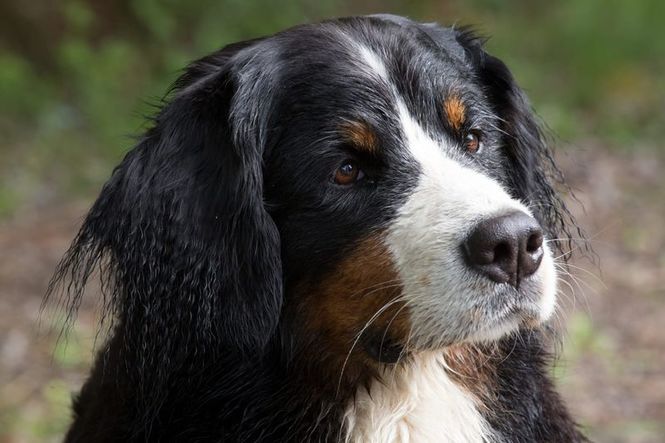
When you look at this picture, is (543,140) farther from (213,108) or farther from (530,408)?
(213,108)

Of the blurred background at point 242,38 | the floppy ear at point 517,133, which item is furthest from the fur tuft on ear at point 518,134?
the blurred background at point 242,38

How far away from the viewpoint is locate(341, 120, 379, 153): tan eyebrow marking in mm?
3334

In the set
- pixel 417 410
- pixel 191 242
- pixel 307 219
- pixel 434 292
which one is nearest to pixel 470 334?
pixel 434 292

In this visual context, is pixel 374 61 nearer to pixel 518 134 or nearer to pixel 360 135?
pixel 360 135

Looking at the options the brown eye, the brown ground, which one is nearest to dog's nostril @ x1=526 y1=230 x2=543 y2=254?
the brown eye

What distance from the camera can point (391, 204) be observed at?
129 inches

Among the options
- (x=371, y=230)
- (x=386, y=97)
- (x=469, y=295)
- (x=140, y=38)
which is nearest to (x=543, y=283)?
(x=469, y=295)

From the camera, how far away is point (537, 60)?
10.7 meters

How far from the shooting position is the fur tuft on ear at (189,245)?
3.30 meters

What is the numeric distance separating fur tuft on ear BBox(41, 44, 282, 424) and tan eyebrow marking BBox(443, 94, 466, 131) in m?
0.62

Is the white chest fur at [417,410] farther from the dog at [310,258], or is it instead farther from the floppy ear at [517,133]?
the floppy ear at [517,133]

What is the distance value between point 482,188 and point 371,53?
2.11 ft

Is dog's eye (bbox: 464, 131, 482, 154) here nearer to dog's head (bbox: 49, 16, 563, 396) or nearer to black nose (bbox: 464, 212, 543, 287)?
dog's head (bbox: 49, 16, 563, 396)

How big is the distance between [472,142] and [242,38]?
6.30 meters
